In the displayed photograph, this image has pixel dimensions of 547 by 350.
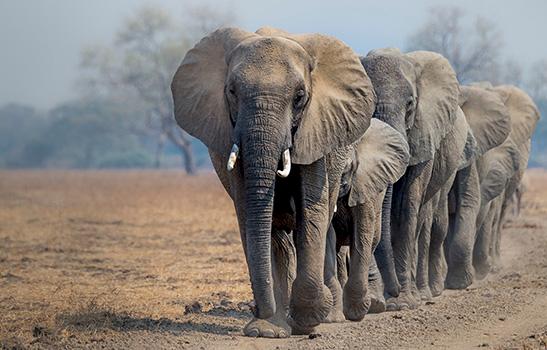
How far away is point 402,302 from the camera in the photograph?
965 cm

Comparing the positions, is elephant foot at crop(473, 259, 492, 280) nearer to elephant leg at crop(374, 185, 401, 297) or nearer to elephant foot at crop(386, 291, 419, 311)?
elephant foot at crop(386, 291, 419, 311)

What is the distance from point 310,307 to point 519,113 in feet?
27.4

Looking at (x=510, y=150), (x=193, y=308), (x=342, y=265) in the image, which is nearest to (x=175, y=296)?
(x=193, y=308)

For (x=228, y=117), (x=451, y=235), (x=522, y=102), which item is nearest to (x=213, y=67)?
(x=228, y=117)

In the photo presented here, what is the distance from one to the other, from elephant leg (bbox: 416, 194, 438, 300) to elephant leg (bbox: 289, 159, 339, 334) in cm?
337

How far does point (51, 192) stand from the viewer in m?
32.4

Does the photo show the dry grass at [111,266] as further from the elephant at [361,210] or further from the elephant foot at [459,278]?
the elephant foot at [459,278]

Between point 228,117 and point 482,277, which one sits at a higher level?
point 228,117

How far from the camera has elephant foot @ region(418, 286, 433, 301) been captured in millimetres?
10594

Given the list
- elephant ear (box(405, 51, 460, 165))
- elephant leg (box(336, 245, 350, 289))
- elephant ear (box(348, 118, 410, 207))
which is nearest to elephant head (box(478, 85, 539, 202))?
elephant ear (box(405, 51, 460, 165))

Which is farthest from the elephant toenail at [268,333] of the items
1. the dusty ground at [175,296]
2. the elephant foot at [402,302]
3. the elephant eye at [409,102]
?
the elephant eye at [409,102]

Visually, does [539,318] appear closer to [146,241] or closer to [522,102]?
[522,102]

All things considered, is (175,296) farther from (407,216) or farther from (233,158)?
(233,158)

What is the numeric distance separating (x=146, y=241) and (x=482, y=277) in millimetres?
5024
